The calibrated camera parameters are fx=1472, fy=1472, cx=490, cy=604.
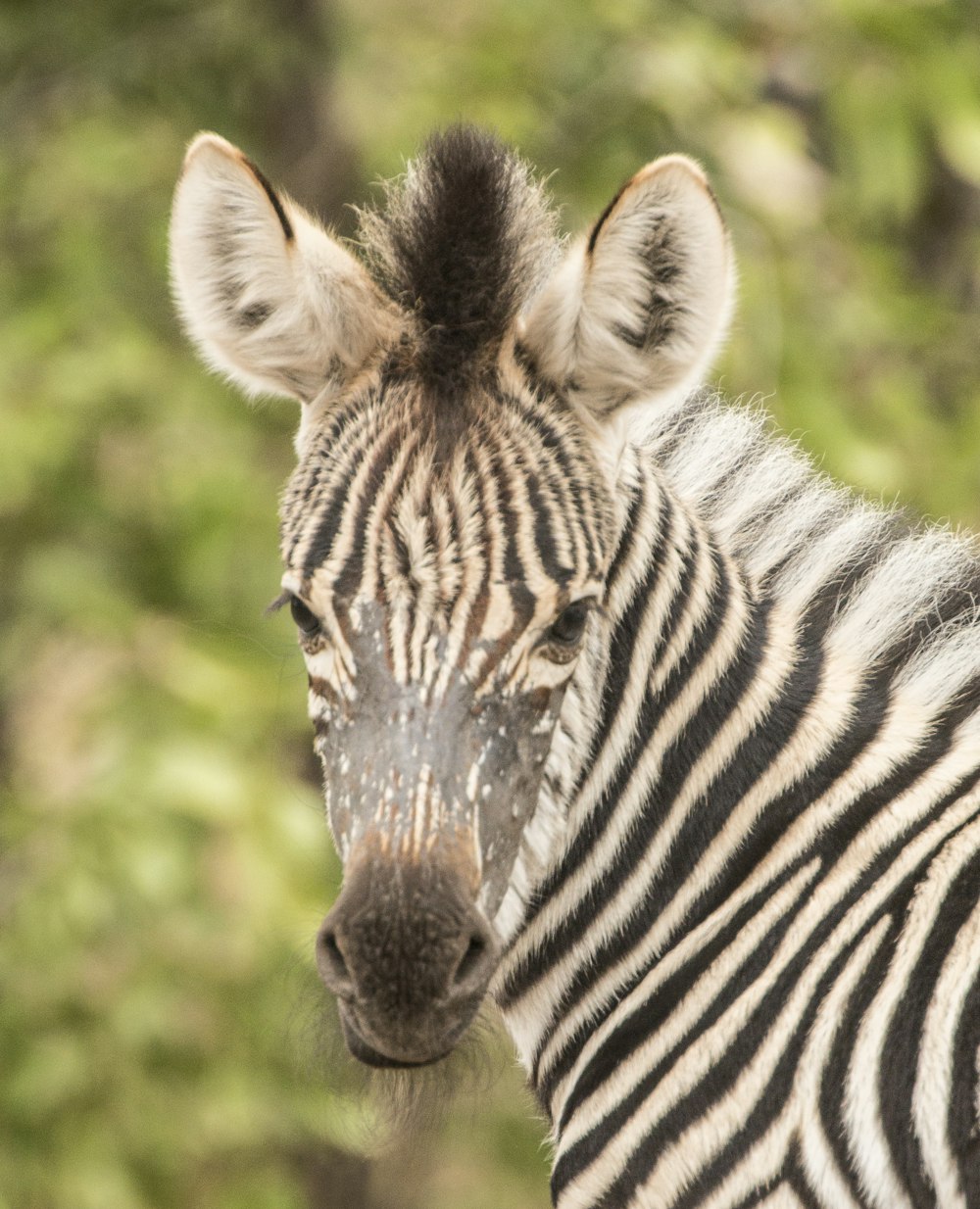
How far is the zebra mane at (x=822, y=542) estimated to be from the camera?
3.97 metres

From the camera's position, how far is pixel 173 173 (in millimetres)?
9531

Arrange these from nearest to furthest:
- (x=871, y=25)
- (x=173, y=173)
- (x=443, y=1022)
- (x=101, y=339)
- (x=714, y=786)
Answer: (x=443, y=1022) < (x=714, y=786) < (x=871, y=25) < (x=101, y=339) < (x=173, y=173)

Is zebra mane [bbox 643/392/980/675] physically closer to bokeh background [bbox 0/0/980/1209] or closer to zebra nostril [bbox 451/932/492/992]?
zebra nostril [bbox 451/932/492/992]

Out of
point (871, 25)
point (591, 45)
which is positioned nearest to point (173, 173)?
point (591, 45)

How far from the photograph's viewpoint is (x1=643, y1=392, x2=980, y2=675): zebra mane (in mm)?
3971

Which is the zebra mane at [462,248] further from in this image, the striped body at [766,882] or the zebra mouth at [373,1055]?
the zebra mouth at [373,1055]

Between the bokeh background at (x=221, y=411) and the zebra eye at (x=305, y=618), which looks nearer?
the zebra eye at (x=305, y=618)

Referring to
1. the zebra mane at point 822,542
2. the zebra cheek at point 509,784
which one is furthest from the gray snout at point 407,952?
the zebra mane at point 822,542

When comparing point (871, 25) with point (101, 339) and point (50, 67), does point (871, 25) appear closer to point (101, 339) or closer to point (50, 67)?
point (101, 339)

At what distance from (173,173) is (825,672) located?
23.0 ft

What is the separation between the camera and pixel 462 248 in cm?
363

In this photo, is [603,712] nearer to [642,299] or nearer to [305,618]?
[305,618]

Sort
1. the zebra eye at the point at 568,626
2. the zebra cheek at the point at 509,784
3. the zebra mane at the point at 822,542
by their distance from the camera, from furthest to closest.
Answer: the zebra mane at the point at 822,542
the zebra eye at the point at 568,626
the zebra cheek at the point at 509,784

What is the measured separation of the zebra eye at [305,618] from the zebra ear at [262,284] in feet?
2.29
